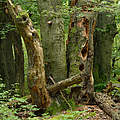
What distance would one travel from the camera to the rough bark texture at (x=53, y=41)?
6.19 metres

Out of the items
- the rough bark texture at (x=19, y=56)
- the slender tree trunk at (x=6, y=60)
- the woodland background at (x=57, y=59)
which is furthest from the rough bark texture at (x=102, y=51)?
the slender tree trunk at (x=6, y=60)

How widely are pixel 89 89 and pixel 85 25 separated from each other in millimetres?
2117

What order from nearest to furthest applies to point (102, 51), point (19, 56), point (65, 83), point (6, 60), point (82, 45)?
point (65, 83), point (82, 45), point (102, 51), point (19, 56), point (6, 60)

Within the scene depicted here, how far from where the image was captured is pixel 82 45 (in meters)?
6.26

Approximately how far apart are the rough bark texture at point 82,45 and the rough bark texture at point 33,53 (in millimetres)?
1322

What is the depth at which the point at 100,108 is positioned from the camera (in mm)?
6020

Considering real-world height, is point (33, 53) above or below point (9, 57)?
above

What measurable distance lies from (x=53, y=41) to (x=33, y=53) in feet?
3.92

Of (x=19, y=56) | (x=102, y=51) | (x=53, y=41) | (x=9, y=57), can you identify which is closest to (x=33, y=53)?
(x=53, y=41)

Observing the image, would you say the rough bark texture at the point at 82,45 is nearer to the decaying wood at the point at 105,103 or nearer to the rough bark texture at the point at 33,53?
the decaying wood at the point at 105,103

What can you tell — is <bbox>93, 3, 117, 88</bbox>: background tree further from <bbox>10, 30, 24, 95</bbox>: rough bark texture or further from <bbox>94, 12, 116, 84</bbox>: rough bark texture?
<bbox>10, 30, 24, 95</bbox>: rough bark texture

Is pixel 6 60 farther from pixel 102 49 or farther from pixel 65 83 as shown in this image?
pixel 65 83

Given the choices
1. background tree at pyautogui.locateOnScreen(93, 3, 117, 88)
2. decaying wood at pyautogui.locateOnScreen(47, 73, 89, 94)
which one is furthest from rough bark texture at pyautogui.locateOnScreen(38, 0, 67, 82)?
background tree at pyautogui.locateOnScreen(93, 3, 117, 88)

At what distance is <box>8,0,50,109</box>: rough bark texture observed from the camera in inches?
199
